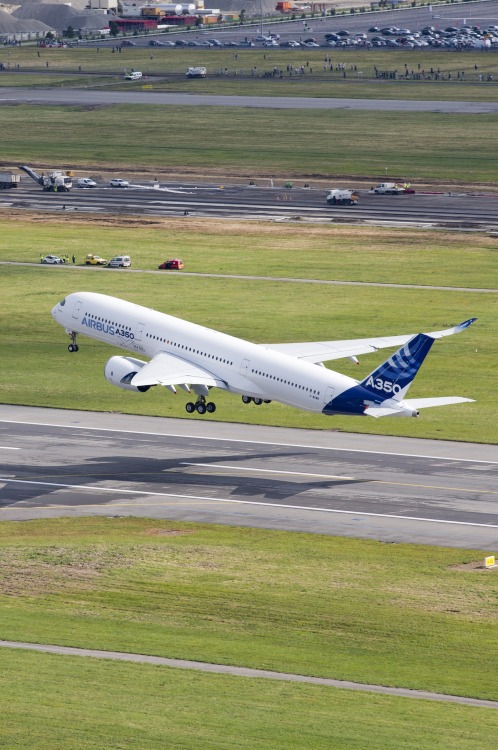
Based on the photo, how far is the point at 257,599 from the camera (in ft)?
215

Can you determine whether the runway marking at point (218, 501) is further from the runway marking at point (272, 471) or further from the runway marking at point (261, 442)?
the runway marking at point (261, 442)

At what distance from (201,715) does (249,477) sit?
38032 millimetres

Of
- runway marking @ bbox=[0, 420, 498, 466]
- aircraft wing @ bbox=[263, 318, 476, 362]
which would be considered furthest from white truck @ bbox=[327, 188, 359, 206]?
runway marking @ bbox=[0, 420, 498, 466]

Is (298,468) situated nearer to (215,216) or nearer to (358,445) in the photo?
(358,445)

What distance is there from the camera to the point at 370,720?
50.1 metres

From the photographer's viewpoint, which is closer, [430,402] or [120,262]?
[430,402]

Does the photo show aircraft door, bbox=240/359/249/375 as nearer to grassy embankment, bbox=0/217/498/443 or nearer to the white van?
grassy embankment, bbox=0/217/498/443

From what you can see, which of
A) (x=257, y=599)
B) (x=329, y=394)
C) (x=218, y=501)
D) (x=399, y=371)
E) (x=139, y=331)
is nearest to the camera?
(x=257, y=599)

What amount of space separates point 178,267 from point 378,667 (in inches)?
3953

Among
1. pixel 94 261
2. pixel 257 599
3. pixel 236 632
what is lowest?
pixel 94 261

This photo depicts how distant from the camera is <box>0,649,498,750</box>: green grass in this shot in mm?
48062

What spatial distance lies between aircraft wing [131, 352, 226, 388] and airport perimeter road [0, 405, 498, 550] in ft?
15.1

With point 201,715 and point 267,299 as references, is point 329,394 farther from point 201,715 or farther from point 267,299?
point 267,299

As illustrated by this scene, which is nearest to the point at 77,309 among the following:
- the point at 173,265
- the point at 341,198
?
the point at 173,265
